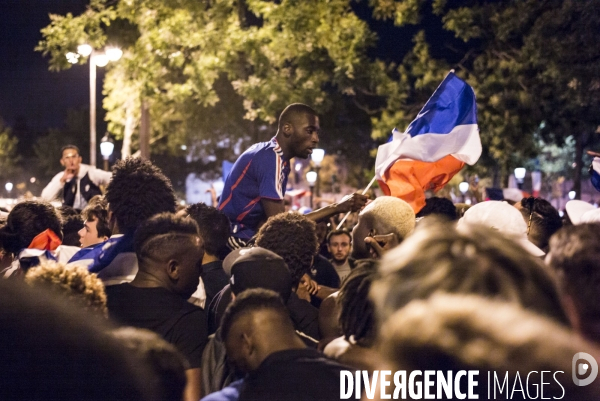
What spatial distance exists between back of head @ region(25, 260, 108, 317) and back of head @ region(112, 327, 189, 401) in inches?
22.3

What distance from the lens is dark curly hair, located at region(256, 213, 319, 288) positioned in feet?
14.9

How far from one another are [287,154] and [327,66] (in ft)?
46.0

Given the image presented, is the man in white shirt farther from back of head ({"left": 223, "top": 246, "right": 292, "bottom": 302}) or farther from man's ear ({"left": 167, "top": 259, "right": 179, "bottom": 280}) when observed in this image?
back of head ({"left": 223, "top": 246, "right": 292, "bottom": 302})

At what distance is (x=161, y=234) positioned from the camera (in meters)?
4.09

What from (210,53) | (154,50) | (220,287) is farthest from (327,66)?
(220,287)

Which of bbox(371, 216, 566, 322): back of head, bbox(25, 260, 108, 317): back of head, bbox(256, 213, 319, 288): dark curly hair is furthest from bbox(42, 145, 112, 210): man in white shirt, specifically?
bbox(371, 216, 566, 322): back of head

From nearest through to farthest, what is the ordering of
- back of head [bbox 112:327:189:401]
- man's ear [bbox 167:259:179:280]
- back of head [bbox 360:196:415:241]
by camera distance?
1. back of head [bbox 112:327:189:401]
2. man's ear [bbox 167:259:179:280]
3. back of head [bbox 360:196:415:241]

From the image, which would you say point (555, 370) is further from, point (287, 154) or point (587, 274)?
point (287, 154)

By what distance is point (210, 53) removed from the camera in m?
18.8

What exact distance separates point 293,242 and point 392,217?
2.13 feet

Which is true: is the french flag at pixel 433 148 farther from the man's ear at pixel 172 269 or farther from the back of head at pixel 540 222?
the man's ear at pixel 172 269

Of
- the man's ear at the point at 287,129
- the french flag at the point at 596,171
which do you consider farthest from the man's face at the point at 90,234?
the french flag at the point at 596,171

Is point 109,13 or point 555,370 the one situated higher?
point 109,13

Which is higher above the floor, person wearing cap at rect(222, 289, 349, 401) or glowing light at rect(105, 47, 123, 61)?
glowing light at rect(105, 47, 123, 61)
